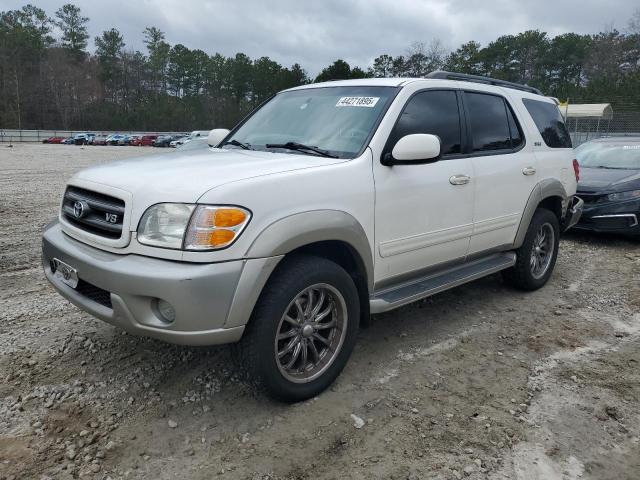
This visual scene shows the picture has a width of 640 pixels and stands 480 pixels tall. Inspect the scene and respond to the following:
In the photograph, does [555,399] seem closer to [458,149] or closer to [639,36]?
[458,149]

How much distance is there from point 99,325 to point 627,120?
2520cm

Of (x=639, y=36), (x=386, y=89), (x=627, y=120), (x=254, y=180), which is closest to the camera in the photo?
(x=254, y=180)

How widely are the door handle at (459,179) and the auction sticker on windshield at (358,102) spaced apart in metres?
0.80

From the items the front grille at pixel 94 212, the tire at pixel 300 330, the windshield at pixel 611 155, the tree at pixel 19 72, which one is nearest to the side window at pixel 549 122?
the tire at pixel 300 330

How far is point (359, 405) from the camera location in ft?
9.90

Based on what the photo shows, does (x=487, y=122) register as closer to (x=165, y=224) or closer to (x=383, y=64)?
(x=165, y=224)

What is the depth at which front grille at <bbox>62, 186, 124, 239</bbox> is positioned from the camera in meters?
2.75

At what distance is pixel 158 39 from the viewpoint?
327 ft

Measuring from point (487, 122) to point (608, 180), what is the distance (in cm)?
429

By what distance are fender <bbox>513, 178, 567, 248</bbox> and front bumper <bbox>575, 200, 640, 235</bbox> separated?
2.72 metres

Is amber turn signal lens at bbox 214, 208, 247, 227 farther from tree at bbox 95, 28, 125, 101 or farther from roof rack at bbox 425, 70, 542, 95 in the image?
tree at bbox 95, 28, 125, 101

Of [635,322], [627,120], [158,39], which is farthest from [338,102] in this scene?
[158,39]

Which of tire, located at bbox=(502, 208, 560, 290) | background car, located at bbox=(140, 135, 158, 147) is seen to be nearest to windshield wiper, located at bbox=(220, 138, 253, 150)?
tire, located at bbox=(502, 208, 560, 290)

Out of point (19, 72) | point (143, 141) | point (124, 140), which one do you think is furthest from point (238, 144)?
point (19, 72)
